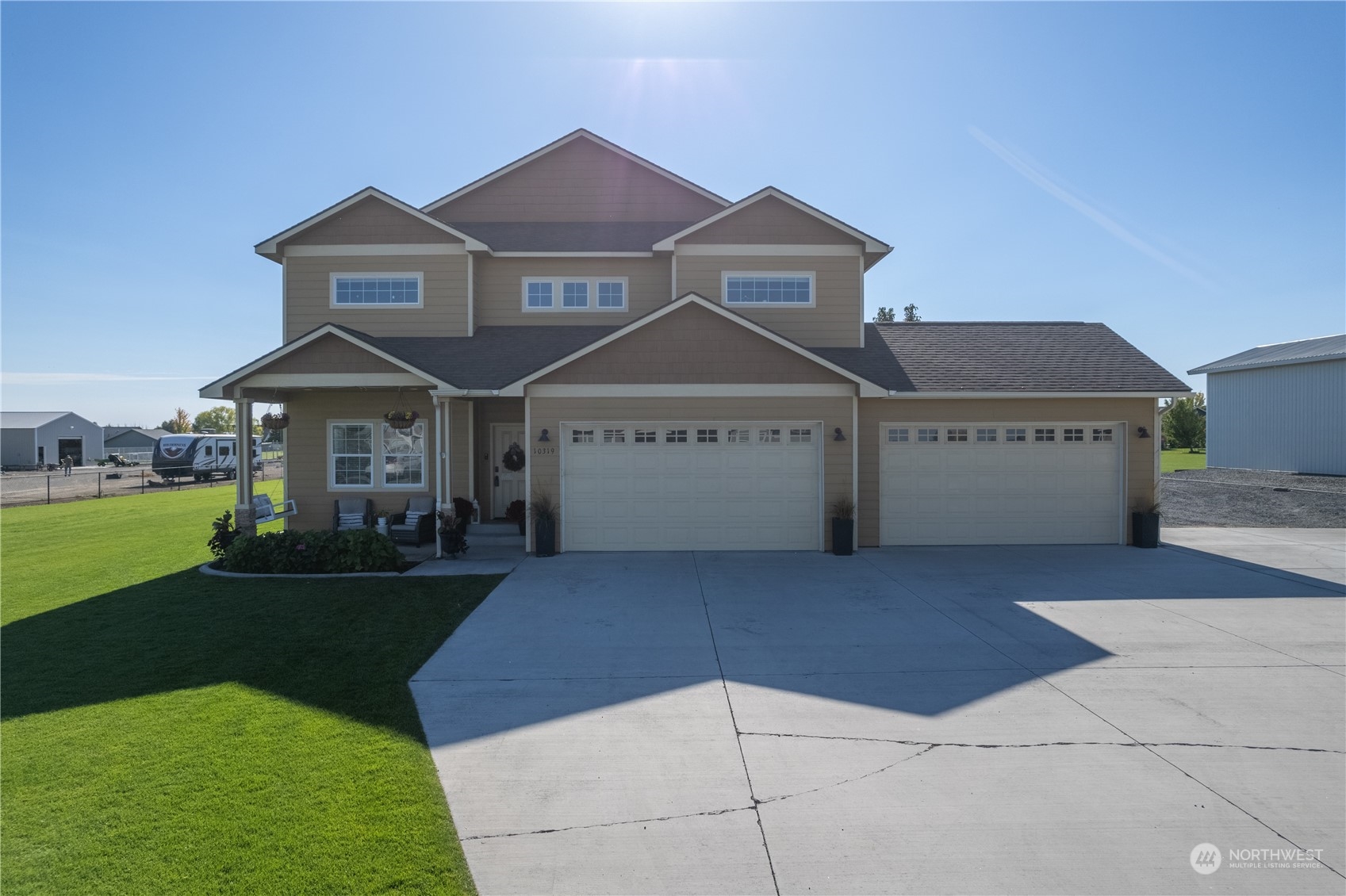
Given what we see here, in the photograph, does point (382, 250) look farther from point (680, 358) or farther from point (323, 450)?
point (680, 358)

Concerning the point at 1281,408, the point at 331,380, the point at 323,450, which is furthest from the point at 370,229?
the point at 1281,408

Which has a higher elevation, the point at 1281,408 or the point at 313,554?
the point at 1281,408

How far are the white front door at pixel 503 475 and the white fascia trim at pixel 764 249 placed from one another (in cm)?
530

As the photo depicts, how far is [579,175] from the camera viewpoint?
16672 mm

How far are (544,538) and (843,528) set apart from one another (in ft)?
18.0

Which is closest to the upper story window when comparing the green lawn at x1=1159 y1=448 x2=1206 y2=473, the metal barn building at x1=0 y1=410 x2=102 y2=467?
the green lawn at x1=1159 y1=448 x2=1206 y2=473

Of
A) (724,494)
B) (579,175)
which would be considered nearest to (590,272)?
(579,175)

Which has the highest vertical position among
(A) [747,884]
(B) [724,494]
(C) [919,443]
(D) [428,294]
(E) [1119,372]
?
(D) [428,294]

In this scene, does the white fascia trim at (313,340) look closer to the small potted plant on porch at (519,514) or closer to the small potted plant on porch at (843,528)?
the small potted plant on porch at (519,514)

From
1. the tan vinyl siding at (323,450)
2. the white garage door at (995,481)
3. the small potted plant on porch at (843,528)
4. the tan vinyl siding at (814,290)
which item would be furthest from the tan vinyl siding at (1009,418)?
the tan vinyl siding at (323,450)

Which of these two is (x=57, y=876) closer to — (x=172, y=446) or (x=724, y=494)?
(x=724, y=494)

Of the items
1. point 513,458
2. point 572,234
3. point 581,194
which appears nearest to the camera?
point 513,458

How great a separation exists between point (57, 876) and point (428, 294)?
1292 centimetres

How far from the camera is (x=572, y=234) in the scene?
16.0 metres
